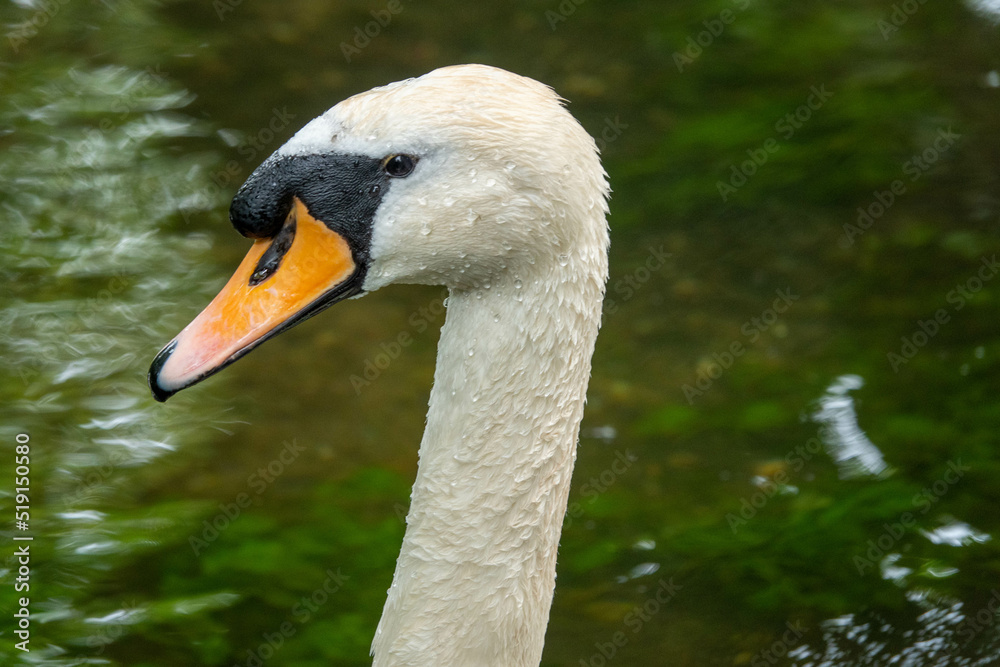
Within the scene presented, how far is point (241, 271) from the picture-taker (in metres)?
2.61

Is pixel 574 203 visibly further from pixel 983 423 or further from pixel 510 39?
pixel 510 39

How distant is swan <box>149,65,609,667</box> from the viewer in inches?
95.0

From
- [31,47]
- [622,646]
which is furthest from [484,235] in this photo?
[31,47]
